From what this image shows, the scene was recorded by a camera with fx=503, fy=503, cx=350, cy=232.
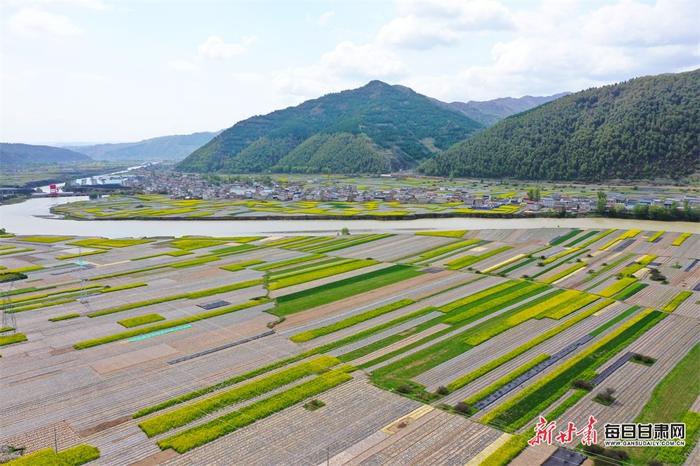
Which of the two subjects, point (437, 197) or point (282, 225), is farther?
point (437, 197)

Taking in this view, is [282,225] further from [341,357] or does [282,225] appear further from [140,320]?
[341,357]

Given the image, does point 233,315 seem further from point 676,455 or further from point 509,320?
point 676,455

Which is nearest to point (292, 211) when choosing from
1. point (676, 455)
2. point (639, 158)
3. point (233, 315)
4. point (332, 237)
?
point (332, 237)

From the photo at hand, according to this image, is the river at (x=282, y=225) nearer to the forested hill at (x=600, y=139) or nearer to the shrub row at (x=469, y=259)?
the shrub row at (x=469, y=259)

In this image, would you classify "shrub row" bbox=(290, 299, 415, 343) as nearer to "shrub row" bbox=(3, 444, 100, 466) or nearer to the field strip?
the field strip

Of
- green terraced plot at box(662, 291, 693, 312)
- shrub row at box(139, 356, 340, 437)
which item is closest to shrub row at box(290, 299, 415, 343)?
shrub row at box(139, 356, 340, 437)

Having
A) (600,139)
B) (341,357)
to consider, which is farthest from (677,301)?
(600,139)
